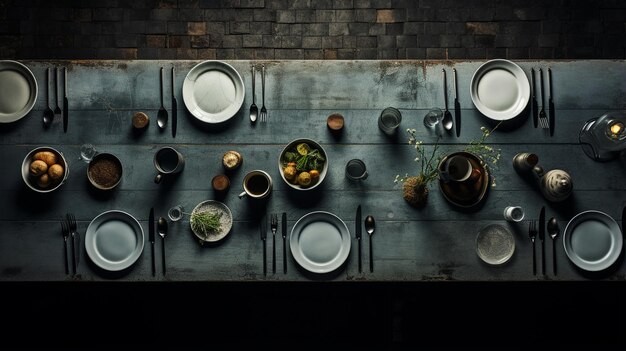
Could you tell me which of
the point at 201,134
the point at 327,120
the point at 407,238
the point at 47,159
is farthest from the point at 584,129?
the point at 47,159

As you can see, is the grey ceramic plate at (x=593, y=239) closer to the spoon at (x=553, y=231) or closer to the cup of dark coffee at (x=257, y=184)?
the spoon at (x=553, y=231)

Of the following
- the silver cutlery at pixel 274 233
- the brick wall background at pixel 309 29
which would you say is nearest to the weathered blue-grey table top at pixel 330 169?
the silver cutlery at pixel 274 233

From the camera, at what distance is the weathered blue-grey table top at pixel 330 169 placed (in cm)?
299

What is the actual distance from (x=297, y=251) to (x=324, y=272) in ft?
0.71

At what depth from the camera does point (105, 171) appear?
9.82ft

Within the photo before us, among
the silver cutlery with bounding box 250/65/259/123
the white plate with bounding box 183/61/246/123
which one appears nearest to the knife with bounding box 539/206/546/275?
the silver cutlery with bounding box 250/65/259/123

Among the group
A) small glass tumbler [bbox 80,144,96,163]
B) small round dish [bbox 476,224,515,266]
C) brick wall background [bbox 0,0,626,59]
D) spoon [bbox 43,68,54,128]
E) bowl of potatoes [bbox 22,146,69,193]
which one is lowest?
small round dish [bbox 476,224,515,266]

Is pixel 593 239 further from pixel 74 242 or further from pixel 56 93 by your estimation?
pixel 56 93

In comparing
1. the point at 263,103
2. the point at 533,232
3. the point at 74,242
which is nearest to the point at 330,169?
the point at 263,103

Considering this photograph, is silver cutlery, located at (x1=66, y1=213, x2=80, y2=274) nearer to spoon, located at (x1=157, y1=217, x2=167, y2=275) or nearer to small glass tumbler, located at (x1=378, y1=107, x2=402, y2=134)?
spoon, located at (x1=157, y1=217, x2=167, y2=275)

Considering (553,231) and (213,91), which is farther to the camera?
(213,91)

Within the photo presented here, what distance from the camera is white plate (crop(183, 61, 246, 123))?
→ 3053 mm

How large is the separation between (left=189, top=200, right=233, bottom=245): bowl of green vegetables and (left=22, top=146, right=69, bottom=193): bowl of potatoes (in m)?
0.86

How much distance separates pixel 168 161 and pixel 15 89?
1145 mm
